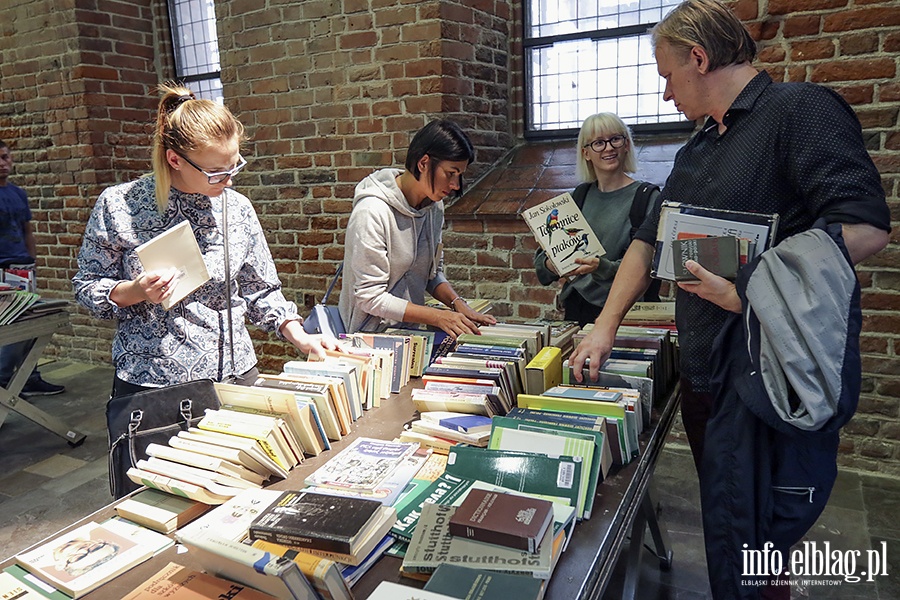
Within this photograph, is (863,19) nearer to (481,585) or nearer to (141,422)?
(481,585)

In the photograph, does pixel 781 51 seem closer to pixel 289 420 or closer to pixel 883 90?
pixel 883 90

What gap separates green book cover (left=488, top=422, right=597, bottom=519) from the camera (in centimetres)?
129

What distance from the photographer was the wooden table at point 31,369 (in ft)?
11.8

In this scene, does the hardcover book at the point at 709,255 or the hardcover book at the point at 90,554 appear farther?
the hardcover book at the point at 709,255

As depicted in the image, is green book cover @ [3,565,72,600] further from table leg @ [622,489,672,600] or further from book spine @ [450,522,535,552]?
table leg @ [622,489,672,600]

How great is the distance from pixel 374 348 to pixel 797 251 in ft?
4.07

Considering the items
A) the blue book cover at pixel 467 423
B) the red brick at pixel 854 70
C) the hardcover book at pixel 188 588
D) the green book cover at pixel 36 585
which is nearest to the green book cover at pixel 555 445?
the blue book cover at pixel 467 423

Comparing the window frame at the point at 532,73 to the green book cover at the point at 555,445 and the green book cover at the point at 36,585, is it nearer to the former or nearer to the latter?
the green book cover at the point at 555,445

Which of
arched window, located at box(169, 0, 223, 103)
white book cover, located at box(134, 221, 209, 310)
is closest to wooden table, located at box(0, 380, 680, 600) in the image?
white book cover, located at box(134, 221, 209, 310)

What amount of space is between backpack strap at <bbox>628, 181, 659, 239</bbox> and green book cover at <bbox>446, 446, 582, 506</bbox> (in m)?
1.60

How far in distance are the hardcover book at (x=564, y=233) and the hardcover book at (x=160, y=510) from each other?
1722mm

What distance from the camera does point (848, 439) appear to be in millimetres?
3043

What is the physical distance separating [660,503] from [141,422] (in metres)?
2.26

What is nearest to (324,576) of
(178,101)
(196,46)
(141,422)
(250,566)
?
(250,566)
